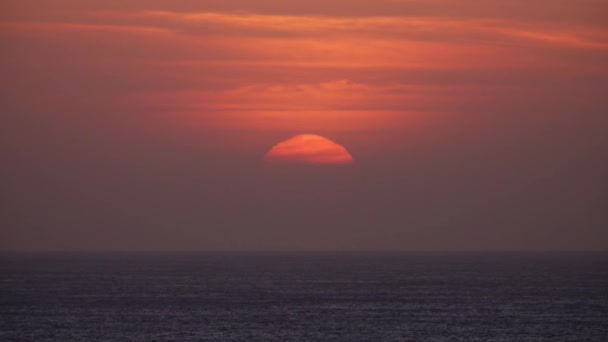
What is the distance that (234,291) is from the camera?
130875 millimetres

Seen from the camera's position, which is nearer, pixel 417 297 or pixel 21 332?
pixel 21 332

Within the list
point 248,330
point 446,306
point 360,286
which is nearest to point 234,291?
point 360,286

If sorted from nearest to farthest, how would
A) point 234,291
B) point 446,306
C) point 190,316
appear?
point 190,316 → point 446,306 → point 234,291

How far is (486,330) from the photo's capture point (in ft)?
264

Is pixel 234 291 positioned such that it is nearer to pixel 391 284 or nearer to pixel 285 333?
pixel 391 284

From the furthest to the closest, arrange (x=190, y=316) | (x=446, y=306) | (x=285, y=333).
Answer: (x=446, y=306) < (x=190, y=316) < (x=285, y=333)

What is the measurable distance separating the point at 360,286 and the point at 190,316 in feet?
183

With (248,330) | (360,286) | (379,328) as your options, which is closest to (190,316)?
(248,330)

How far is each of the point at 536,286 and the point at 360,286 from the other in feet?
82.7

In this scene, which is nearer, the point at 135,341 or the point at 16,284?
the point at 135,341

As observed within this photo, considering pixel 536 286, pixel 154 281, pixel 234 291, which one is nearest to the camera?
pixel 234 291

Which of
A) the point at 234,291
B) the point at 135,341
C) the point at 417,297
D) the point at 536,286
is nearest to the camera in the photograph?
the point at 135,341

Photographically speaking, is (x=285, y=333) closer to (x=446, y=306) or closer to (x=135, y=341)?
(x=135, y=341)

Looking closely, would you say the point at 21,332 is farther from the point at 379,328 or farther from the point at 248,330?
the point at 379,328
